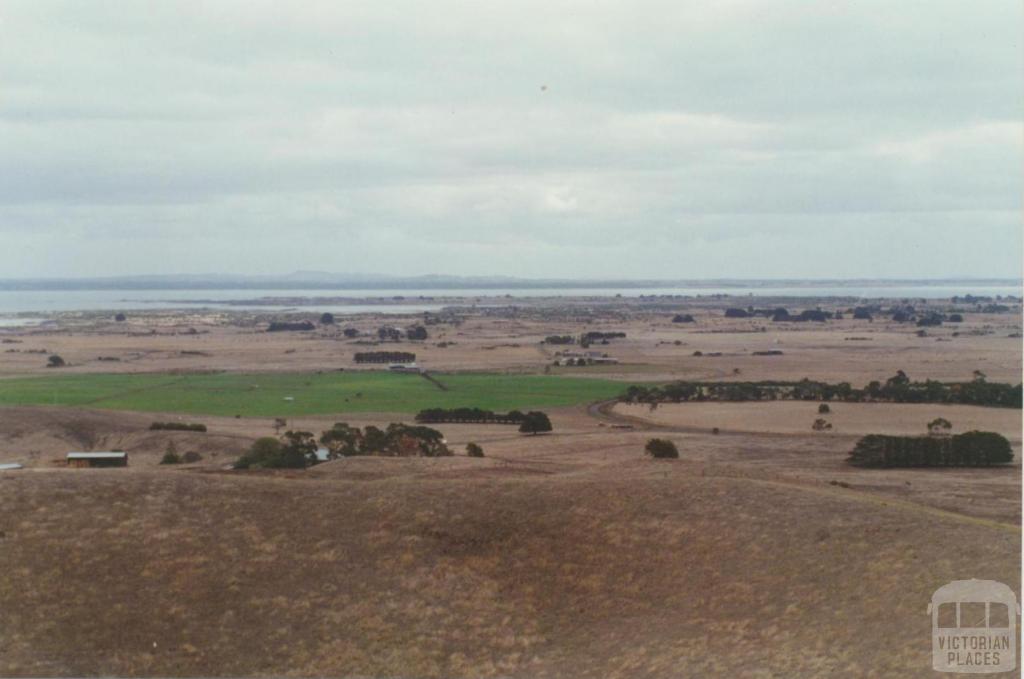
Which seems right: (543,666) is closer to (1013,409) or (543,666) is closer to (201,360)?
(1013,409)

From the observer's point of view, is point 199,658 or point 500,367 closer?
point 199,658

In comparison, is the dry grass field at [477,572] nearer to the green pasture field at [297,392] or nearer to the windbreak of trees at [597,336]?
the green pasture field at [297,392]

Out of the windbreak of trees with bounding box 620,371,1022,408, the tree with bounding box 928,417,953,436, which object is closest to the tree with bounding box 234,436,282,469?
the tree with bounding box 928,417,953,436

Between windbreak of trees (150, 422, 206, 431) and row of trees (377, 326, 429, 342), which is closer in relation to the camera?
windbreak of trees (150, 422, 206, 431)

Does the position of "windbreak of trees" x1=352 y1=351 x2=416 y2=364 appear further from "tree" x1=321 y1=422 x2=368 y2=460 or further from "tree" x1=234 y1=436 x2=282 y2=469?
"tree" x1=234 y1=436 x2=282 y2=469

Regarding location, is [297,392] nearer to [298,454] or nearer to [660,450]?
[298,454]

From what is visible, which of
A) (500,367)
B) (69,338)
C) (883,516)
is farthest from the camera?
(69,338)

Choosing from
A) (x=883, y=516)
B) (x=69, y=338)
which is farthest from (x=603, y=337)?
(x=883, y=516)
